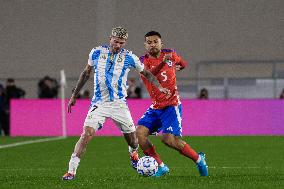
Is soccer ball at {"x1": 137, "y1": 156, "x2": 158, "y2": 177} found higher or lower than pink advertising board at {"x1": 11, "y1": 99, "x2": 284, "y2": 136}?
higher

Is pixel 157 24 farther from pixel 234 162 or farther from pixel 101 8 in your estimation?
pixel 234 162

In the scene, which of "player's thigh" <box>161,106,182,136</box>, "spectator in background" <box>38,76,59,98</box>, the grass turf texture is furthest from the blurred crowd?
"player's thigh" <box>161,106,182,136</box>

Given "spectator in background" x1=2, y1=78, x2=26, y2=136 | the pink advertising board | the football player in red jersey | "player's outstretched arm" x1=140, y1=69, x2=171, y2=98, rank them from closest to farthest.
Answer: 1. "player's outstretched arm" x1=140, y1=69, x2=171, y2=98
2. the football player in red jersey
3. the pink advertising board
4. "spectator in background" x1=2, y1=78, x2=26, y2=136

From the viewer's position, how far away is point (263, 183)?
11.0 meters

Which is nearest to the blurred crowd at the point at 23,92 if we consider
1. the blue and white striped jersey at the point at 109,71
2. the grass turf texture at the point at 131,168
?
the grass turf texture at the point at 131,168

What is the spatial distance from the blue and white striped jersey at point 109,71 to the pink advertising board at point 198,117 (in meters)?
13.2

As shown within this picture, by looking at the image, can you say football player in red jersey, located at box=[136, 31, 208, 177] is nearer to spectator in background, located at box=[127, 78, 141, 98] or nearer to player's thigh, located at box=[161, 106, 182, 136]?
player's thigh, located at box=[161, 106, 182, 136]

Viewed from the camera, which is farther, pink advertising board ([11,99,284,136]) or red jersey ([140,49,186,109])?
pink advertising board ([11,99,284,136])

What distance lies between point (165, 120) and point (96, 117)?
3.44 feet

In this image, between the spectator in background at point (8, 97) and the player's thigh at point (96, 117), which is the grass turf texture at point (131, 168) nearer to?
the player's thigh at point (96, 117)

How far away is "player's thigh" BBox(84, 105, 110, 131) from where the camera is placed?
11.4 metres

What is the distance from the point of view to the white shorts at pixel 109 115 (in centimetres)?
1148

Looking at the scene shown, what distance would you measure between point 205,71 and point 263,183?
68.9 feet

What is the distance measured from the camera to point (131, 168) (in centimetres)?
1423
